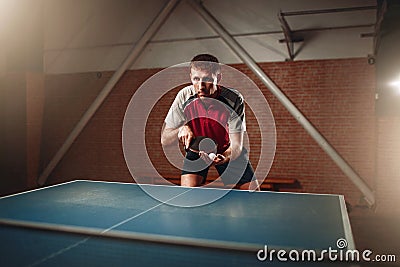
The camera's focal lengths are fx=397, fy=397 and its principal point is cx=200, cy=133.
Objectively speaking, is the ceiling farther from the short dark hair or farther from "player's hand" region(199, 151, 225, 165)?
"player's hand" region(199, 151, 225, 165)

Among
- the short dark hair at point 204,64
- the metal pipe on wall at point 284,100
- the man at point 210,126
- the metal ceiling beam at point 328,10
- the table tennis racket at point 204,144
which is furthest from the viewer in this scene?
the metal pipe on wall at point 284,100

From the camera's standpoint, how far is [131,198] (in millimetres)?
2432

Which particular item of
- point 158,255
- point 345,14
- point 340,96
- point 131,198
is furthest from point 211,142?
point 345,14

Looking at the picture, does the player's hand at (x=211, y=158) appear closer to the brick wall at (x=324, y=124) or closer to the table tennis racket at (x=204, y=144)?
the table tennis racket at (x=204, y=144)

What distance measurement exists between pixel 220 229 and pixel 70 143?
5118 millimetres

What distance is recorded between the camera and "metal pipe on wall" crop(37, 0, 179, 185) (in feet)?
19.2

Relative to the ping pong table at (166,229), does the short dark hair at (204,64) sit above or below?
above

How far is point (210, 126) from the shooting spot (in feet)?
11.8

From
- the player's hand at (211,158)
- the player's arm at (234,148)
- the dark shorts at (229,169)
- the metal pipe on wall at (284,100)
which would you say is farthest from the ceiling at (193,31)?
the player's hand at (211,158)

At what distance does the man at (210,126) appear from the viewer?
3.35 meters

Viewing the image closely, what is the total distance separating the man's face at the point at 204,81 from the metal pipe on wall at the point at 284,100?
2.09 m

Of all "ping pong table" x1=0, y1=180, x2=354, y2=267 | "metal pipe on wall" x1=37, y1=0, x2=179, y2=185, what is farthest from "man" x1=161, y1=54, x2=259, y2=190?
"metal pipe on wall" x1=37, y1=0, x2=179, y2=185

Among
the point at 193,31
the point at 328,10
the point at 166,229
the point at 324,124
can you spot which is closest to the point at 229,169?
the point at 166,229

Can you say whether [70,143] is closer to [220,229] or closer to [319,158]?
[319,158]
